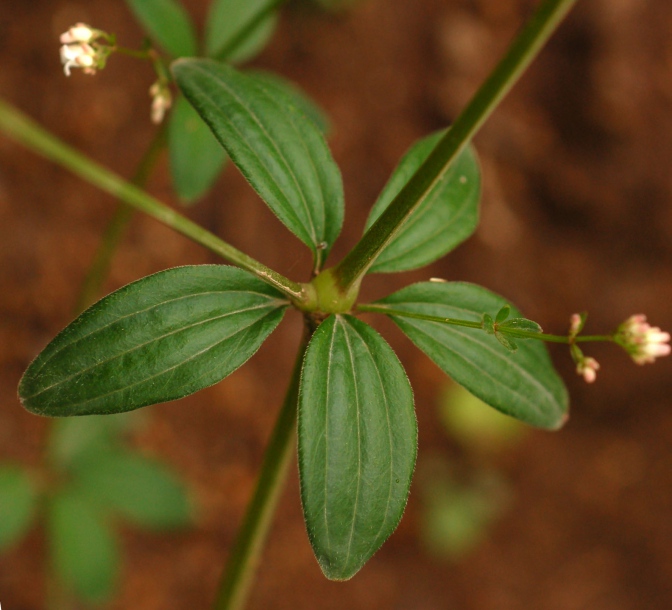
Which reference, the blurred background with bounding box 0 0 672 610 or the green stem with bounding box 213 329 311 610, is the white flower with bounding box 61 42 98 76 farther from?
the blurred background with bounding box 0 0 672 610

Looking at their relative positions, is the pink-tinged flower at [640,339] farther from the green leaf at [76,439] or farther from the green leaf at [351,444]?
the green leaf at [76,439]

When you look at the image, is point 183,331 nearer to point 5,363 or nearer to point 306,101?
point 306,101

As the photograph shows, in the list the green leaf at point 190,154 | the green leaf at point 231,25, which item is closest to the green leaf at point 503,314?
the green leaf at point 190,154

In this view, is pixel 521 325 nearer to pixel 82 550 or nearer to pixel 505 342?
pixel 505 342

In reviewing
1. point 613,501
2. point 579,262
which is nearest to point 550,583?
point 613,501

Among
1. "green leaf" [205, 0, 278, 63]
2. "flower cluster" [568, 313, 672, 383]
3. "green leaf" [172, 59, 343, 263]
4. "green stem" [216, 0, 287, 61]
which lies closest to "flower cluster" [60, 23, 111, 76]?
"green leaf" [172, 59, 343, 263]

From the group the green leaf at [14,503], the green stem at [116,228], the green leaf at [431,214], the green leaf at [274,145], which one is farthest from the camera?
the green leaf at [14,503]

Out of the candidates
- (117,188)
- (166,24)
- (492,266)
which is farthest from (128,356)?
(492,266)
